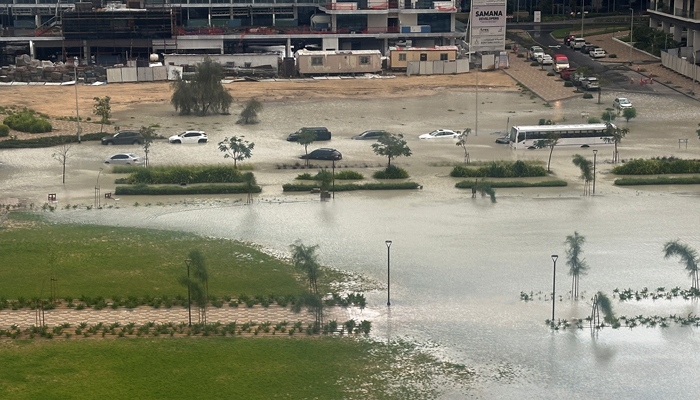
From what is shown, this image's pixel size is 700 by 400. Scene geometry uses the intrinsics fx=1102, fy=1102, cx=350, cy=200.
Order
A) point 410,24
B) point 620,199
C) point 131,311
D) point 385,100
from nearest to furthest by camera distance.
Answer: point 131,311 → point 620,199 → point 385,100 → point 410,24

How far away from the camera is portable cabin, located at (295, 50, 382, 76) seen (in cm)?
9656

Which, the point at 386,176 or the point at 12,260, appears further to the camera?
the point at 386,176

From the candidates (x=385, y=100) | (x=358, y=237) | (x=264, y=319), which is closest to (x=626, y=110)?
(x=385, y=100)

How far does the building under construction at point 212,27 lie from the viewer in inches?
4055

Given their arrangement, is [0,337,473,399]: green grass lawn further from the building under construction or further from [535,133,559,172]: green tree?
the building under construction

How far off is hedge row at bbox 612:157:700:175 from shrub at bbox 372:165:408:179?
459 inches

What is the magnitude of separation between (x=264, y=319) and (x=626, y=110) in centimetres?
4264

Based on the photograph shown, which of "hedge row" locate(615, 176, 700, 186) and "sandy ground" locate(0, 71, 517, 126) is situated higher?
"sandy ground" locate(0, 71, 517, 126)

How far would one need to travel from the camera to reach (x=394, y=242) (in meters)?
47.2

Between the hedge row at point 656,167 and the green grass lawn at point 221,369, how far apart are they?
28115 mm

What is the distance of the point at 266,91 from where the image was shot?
290ft

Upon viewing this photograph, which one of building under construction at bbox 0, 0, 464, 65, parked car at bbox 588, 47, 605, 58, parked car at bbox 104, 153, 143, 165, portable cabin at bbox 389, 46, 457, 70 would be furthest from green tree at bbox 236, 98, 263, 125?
parked car at bbox 588, 47, 605, 58

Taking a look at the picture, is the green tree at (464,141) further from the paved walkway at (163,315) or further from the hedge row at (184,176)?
the paved walkway at (163,315)

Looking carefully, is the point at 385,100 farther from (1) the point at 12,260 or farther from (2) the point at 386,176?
(1) the point at 12,260
